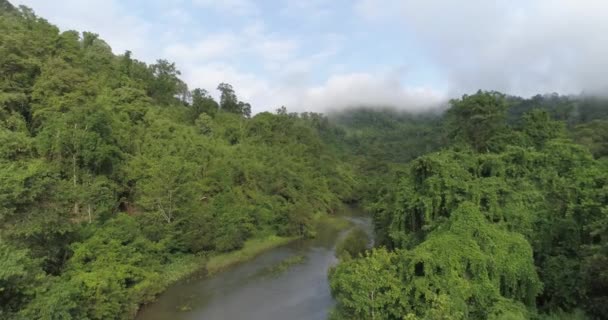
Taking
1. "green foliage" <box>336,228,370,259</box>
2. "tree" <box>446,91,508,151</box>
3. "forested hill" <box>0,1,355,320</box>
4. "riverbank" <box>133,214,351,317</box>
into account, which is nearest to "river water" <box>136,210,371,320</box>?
"riverbank" <box>133,214,351,317</box>

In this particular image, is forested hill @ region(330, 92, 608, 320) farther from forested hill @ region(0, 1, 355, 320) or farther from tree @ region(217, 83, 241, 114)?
tree @ region(217, 83, 241, 114)

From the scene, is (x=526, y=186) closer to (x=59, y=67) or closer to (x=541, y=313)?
(x=541, y=313)

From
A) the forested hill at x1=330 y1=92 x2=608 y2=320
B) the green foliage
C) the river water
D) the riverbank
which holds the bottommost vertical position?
the river water

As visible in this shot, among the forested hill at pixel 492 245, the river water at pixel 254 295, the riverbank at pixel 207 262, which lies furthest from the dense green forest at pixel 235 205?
the river water at pixel 254 295

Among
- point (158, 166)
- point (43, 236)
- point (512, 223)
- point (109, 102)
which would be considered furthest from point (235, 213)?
point (512, 223)

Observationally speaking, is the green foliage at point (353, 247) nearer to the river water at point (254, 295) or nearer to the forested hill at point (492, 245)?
the river water at point (254, 295)

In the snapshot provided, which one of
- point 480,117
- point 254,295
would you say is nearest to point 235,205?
point 254,295

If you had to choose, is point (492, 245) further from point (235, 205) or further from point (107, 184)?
point (107, 184)
